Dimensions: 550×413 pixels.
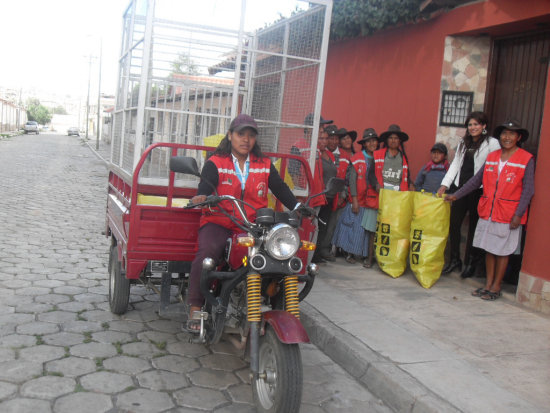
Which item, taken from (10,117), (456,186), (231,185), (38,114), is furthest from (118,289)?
(38,114)

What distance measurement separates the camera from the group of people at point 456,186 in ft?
17.9

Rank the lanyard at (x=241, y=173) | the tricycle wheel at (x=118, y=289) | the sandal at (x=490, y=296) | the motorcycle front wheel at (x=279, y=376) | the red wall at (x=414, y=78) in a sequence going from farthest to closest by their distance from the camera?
1. the sandal at (x=490, y=296)
2. the red wall at (x=414, y=78)
3. the tricycle wheel at (x=118, y=289)
4. the lanyard at (x=241, y=173)
5. the motorcycle front wheel at (x=279, y=376)

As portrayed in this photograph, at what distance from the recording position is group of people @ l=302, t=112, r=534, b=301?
215 inches

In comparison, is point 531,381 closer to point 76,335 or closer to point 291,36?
point 76,335

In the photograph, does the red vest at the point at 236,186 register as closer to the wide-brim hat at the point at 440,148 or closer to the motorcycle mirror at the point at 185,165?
the motorcycle mirror at the point at 185,165

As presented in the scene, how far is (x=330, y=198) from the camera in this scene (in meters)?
7.23

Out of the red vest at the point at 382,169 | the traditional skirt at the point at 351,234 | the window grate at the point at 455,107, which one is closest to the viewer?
the window grate at the point at 455,107

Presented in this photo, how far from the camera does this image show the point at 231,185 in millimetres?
3984

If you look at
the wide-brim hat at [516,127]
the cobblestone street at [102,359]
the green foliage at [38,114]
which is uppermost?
the green foliage at [38,114]

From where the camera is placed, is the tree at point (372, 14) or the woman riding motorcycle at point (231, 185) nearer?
the woman riding motorcycle at point (231, 185)

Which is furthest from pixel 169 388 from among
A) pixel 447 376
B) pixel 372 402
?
pixel 447 376

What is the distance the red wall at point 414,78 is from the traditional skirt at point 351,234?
1077 mm

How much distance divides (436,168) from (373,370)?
137 inches

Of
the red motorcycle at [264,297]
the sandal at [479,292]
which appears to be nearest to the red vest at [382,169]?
the sandal at [479,292]
